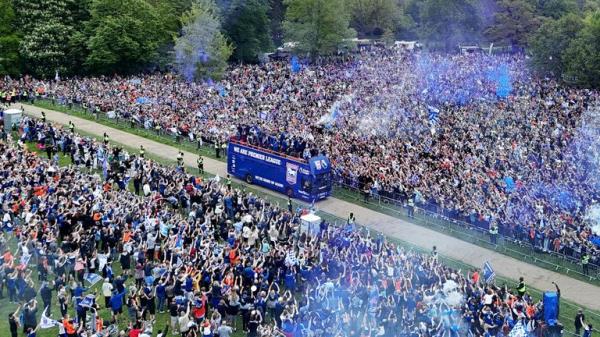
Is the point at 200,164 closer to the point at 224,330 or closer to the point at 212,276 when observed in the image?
the point at 212,276

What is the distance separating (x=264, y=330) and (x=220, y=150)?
25.3 metres

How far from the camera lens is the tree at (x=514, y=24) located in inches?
3285

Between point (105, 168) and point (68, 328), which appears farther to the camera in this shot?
point (105, 168)

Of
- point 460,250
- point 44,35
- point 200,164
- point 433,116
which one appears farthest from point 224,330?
point 44,35

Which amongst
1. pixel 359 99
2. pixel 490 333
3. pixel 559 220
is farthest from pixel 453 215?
pixel 359 99

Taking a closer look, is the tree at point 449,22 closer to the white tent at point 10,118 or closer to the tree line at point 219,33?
the tree line at point 219,33

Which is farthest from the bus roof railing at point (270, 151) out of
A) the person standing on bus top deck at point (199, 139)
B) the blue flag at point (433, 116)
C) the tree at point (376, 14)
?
the tree at point (376, 14)

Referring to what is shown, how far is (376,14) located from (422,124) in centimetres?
5995

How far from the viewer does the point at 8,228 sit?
26438 millimetres

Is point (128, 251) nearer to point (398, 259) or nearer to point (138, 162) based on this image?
point (398, 259)

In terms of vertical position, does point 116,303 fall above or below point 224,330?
below

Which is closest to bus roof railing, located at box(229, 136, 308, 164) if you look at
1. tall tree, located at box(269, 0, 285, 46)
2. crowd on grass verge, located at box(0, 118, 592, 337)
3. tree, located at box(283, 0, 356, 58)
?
crowd on grass verge, located at box(0, 118, 592, 337)

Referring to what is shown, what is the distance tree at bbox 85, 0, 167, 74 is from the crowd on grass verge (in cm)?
3824

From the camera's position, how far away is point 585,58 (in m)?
59.1
